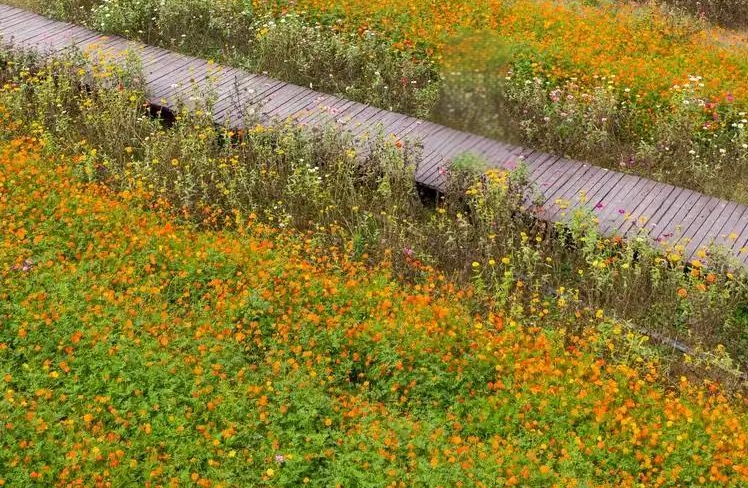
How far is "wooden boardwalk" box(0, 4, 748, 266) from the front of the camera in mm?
7828

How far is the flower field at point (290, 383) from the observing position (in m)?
5.40

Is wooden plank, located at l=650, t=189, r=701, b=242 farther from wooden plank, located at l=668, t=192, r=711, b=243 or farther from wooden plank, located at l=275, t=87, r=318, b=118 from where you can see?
wooden plank, located at l=275, t=87, r=318, b=118

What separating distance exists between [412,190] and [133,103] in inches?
152

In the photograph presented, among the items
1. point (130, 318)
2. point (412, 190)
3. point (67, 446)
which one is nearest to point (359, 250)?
point (412, 190)

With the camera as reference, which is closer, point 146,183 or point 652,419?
point 652,419

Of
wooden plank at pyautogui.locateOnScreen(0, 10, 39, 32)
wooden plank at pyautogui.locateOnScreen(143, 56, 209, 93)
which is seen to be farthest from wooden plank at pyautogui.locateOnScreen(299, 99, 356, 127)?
wooden plank at pyautogui.locateOnScreen(0, 10, 39, 32)

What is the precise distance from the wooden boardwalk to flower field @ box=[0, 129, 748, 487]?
1784 millimetres

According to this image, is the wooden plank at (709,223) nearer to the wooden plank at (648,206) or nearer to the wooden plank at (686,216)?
the wooden plank at (686,216)

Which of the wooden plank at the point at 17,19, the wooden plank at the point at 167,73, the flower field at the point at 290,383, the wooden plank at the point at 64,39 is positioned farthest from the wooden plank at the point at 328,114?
the wooden plank at the point at 17,19

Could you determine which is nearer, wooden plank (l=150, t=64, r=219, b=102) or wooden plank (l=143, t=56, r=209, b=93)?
wooden plank (l=150, t=64, r=219, b=102)

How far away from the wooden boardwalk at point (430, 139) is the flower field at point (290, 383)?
1.78 meters

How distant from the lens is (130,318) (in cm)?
652

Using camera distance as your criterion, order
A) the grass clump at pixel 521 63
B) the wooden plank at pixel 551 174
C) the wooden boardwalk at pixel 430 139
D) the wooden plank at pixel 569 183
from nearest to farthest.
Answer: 1. the wooden boardwalk at pixel 430 139
2. the wooden plank at pixel 569 183
3. the wooden plank at pixel 551 174
4. the grass clump at pixel 521 63

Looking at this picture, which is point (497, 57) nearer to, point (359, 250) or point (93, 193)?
point (359, 250)
